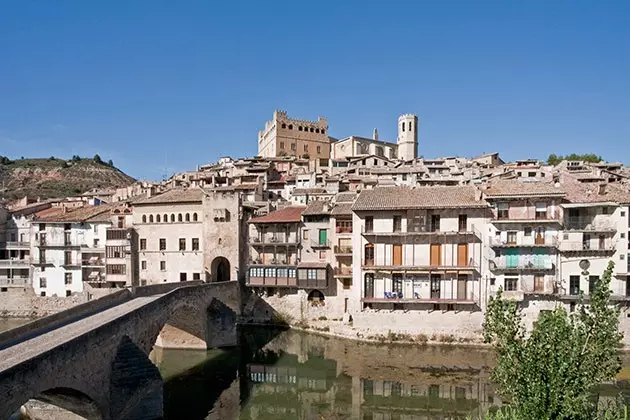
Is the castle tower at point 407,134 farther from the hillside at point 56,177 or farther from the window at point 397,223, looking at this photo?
the window at point 397,223

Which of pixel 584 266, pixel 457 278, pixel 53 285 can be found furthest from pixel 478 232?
pixel 53 285

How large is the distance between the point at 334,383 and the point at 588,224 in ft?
70.5

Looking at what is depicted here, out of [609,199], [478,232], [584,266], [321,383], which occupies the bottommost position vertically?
[321,383]

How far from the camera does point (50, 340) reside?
17703mm

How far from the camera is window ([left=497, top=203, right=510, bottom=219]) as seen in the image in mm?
34875

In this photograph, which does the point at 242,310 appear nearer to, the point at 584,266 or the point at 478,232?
the point at 478,232

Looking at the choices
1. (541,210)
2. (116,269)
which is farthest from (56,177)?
(541,210)

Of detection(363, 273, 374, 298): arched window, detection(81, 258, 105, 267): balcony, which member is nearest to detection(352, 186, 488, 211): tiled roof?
detection(363, 273, 374, 298): arched window

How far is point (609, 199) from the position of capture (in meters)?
34.0

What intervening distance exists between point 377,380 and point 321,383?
3.55 metres

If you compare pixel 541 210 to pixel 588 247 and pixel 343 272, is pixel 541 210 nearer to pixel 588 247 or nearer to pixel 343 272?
pixel 588 247

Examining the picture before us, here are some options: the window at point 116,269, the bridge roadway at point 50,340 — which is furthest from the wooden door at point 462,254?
the window at point 116,269

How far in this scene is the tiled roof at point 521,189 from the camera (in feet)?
111

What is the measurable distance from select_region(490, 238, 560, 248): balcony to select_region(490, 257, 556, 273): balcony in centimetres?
105
